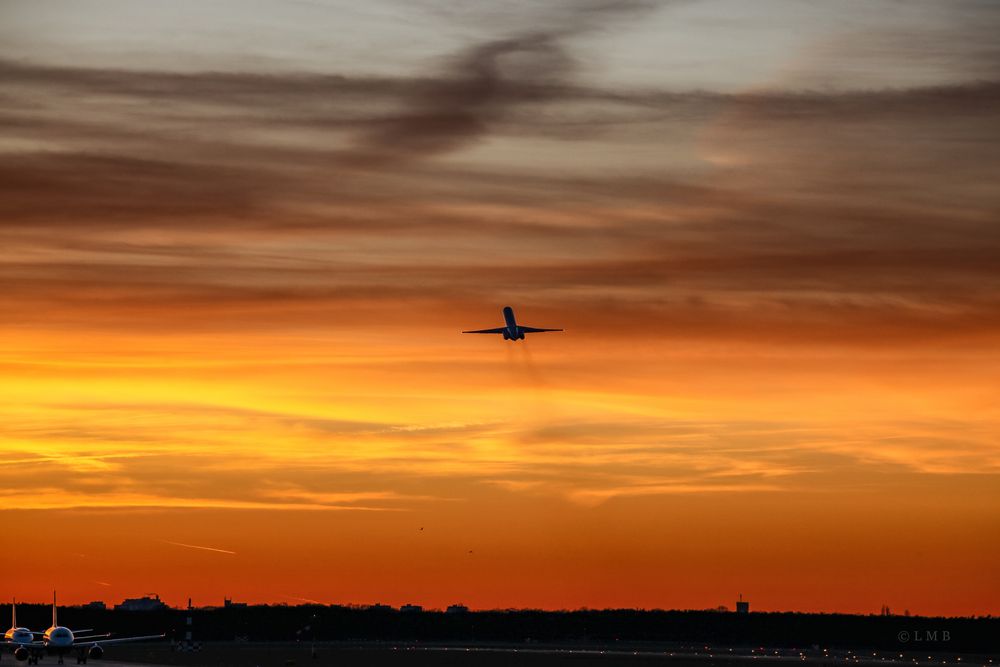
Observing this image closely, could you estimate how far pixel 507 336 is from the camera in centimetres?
19488
